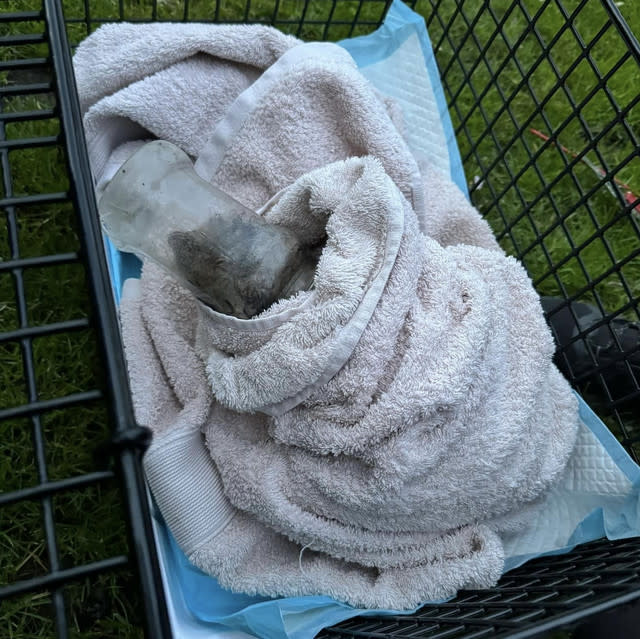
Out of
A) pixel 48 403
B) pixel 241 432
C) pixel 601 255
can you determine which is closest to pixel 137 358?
pixel 241 432

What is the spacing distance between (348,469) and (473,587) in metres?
0.18

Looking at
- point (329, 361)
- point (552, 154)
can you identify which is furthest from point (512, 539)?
point (552, 154)

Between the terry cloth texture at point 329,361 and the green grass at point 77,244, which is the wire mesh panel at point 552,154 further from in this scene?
the terry cloth texture at point 329,361

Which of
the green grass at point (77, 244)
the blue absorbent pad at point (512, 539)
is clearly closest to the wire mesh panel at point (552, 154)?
the green grass at point (77, 244)

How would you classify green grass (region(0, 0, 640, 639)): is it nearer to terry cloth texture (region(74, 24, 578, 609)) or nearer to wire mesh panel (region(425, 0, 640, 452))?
wire mesh panel (region(425, 0, 640, 452))

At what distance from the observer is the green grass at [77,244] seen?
0.78 metres

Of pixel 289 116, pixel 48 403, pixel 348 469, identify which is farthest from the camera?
pixel 289 116

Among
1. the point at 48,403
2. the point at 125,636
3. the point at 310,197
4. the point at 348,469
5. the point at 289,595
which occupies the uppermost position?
the point at 48,403

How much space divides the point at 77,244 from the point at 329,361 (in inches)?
18.9

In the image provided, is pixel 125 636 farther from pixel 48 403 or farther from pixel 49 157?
pixel 49 157

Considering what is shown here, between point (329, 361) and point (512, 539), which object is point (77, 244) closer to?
point (329, 361)

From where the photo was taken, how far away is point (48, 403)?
404 mm

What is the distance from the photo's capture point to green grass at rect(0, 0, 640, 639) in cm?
78

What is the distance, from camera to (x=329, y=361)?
0.63m
